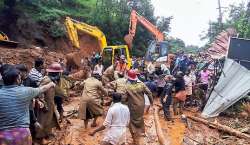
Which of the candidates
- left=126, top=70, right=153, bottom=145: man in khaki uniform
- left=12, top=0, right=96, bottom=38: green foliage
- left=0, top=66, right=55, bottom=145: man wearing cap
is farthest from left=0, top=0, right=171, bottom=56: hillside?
left=0, top=66, right=55, bottom=145: man wearing cap

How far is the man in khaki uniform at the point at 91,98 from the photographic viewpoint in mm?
10523

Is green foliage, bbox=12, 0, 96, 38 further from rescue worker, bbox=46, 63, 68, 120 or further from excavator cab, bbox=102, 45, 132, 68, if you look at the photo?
rescue worker, bbox=46, 63, 68, 120

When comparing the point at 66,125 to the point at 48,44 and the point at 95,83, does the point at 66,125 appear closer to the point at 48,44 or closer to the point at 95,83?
the point at 95,83

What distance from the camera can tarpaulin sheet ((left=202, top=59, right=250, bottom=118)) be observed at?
14.6m

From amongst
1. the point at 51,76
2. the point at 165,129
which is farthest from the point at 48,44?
the point at 51,76

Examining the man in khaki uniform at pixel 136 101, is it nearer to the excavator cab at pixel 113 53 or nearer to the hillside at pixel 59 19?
the excavator cab at pixel 113 53

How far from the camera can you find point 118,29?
31469mm

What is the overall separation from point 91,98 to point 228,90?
6.26 metres

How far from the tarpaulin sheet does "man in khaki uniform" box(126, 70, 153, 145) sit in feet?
19.8

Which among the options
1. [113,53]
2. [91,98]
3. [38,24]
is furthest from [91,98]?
[38,24]

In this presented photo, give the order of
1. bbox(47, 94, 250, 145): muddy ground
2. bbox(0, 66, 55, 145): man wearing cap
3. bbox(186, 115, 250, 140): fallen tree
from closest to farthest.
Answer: bbox(0, 66, 55, 145): man wearing cap < bbox(47, 94, 250, 145): muddy ground < bbox(186, 115, 250, 140): fallen tree

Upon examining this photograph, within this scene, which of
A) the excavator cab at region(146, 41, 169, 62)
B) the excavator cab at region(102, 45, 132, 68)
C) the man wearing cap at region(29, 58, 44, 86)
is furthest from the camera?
the excavator cab at region(146, 41, 169, 62)

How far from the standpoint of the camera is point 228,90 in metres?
14.9

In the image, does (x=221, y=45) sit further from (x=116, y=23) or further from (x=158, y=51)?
(x=116, y=23)
